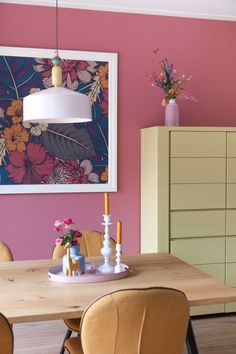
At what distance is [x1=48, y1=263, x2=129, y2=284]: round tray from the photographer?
2.51m

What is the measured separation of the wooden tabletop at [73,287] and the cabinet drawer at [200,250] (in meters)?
0.97

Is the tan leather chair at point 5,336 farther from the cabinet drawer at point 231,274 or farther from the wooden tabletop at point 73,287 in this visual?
the cabinet drawer at point 231,274

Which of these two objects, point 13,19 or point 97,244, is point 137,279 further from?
point 13,19

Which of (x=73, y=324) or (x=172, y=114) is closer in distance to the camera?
(x=73, y=324)

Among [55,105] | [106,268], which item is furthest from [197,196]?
[55,105]

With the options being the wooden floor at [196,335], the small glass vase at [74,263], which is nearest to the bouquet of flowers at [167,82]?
the wooden floor at [196,335]

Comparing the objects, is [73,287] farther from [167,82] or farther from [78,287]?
[167,82]

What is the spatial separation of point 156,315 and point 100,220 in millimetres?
2461

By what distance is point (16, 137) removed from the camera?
4129 millimetres

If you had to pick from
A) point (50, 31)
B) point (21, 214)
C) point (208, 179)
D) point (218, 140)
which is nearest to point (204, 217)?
point (208, 179)

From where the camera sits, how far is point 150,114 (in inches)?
175

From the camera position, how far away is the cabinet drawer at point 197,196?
13.2 ft

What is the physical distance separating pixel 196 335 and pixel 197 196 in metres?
1.07

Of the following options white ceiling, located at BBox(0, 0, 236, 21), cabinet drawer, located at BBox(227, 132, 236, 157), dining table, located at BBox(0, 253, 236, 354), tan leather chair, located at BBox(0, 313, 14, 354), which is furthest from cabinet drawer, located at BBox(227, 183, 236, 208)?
tan leather chair, located at BBox(0, 313, 14, 354)
